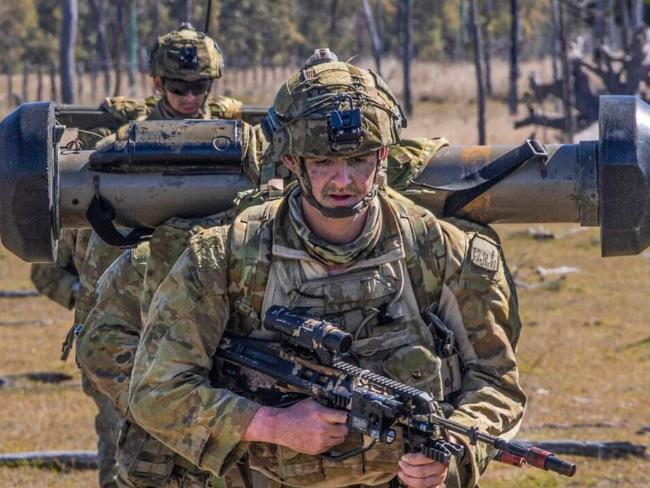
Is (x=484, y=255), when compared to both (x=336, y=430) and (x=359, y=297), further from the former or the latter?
(x=336, y=430)

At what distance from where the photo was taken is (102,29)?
38.3 m

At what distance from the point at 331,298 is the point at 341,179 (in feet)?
1.12

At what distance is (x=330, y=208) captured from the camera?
3.98 meters

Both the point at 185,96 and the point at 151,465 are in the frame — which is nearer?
the point at 151,465

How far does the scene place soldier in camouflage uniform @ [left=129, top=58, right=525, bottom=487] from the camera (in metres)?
4.00

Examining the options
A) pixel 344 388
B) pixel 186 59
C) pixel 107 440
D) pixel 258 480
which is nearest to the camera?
pixel 344 388

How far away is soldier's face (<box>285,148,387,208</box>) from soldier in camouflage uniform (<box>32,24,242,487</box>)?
3.15 meters

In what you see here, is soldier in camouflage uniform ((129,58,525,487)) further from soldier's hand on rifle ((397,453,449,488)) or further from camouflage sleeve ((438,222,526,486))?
soldier's hand on rifle ((397,453,449,488))

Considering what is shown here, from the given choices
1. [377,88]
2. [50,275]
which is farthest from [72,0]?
[377,88]

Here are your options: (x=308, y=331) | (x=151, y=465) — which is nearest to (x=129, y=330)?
(x=151, y=465)

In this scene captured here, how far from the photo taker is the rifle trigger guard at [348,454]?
3.97 meters

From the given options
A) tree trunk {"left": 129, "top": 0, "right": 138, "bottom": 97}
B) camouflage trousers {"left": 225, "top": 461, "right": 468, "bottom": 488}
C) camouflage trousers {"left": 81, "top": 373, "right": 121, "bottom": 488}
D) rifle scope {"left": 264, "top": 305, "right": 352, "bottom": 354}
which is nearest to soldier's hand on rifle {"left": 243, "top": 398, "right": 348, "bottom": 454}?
rifle scope {"left": 264, "top": 305, "right": 352, "bottom": 354}

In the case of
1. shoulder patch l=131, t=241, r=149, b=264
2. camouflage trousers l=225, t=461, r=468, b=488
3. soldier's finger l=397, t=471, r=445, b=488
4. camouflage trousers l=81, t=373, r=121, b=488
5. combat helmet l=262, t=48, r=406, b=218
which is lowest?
camouflage trousers l=81, t=373, r=121, b=488

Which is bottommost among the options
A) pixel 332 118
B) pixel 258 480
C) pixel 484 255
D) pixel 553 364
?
pixel 553 364
